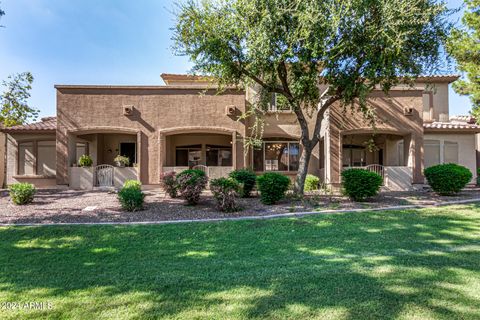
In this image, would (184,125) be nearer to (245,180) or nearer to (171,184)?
(171,184)

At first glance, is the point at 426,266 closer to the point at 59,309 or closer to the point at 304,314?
the point at 304,314

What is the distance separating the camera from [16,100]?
71.5 ft

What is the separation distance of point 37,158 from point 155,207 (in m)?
12.6

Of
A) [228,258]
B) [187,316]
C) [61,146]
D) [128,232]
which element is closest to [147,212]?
[128,232]

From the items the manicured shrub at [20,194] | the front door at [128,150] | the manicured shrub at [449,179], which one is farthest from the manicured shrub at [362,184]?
the front door at [128,150]

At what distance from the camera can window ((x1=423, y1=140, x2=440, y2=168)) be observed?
18062 millimetres

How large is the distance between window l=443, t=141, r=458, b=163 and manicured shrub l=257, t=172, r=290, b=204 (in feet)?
44.1

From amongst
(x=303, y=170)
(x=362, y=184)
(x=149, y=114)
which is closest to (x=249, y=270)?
(x=362, y=184)

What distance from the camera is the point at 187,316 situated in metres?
3.48

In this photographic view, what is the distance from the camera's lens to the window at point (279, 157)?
17.5 metres

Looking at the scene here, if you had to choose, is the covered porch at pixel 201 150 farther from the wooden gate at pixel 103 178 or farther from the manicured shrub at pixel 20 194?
the manicured shrub at pixel 20 194

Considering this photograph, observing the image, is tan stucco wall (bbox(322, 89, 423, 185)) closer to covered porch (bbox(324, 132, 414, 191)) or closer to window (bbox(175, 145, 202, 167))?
covered porch (bbox(324, 132, 414, 191))

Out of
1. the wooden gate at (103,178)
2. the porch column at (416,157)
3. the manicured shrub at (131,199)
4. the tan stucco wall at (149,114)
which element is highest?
the tan stucco wall at (149,114)

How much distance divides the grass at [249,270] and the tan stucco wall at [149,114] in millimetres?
8357
